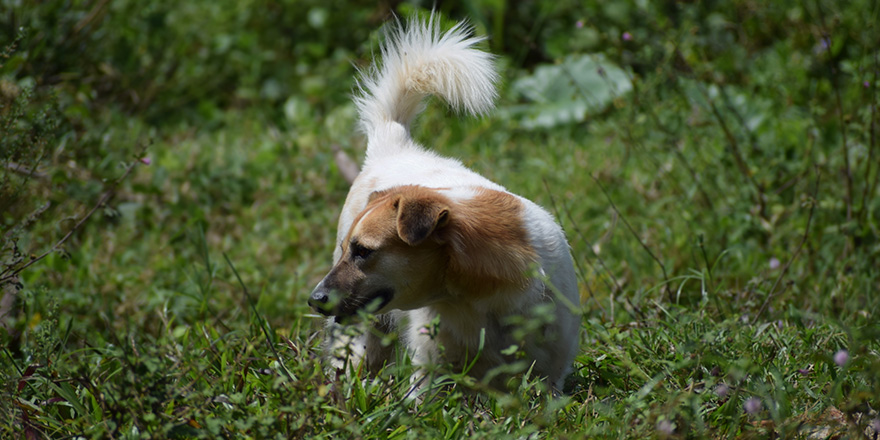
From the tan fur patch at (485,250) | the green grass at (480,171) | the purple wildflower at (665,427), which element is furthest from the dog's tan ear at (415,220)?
the purple wildflower at (665,427)

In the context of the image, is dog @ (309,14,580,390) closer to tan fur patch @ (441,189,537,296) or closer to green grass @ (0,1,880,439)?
tan fur patch @ (441,189,537,296)

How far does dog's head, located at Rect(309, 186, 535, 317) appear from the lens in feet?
8.59

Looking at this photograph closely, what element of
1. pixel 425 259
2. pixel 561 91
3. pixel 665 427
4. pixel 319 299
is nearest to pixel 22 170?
pixel 319 299

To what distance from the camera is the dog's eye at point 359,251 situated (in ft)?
→ 8.72

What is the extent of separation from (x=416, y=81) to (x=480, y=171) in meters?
1.75

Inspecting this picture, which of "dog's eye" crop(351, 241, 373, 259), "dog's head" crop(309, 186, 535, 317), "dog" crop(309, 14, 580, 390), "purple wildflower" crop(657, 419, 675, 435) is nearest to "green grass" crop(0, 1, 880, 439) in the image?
"purple wildflower" crop(657, 419, 675, 435)

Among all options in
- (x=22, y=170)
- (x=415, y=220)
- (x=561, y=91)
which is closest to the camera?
(x=415, y=220)

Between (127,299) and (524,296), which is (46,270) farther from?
(524,296)

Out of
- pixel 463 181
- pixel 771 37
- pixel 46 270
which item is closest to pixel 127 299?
pixel 46 270

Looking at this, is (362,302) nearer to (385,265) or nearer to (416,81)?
(385,265)

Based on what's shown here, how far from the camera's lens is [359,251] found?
2676 mm

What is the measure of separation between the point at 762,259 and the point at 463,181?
1.96 meters

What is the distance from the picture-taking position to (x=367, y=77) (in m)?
3.88

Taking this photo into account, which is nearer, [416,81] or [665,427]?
[665,427]
